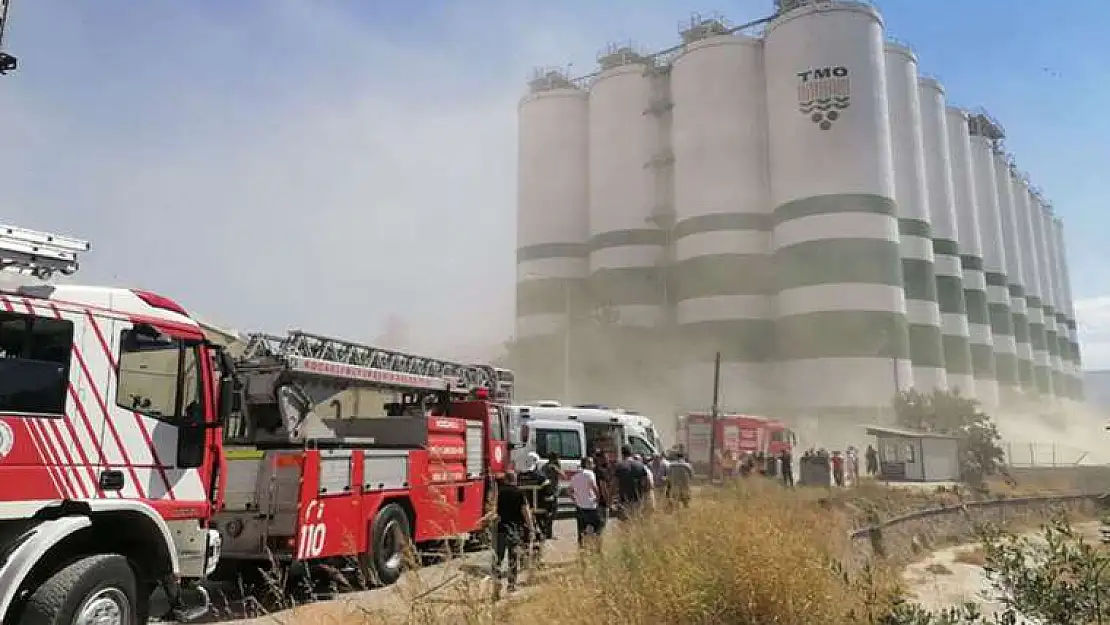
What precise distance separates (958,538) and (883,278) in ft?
117

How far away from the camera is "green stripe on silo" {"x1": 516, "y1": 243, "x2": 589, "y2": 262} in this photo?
6944 centimetres

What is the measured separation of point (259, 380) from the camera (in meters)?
9.44

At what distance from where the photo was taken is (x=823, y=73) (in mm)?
54844

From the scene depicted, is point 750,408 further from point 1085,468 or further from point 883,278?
point 1085,468

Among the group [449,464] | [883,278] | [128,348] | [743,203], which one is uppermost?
[743,203]

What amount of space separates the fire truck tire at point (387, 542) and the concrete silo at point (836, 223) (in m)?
47.0

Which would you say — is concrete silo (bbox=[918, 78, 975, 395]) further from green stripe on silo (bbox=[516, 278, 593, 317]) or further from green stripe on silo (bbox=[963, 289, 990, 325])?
green stripe on silo (bbox=[516, 278, 593, 317])

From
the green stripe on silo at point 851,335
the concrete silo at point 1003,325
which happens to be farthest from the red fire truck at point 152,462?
the concrete silo at point 1003,325

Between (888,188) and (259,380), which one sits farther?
(888,188)

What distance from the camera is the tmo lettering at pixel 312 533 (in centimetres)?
814

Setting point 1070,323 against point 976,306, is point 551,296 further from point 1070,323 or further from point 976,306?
point 1070,323

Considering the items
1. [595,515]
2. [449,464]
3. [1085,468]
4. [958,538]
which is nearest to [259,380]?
[449,464]

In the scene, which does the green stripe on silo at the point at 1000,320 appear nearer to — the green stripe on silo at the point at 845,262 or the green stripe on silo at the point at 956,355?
the green stripe on silo at the point at 956,355

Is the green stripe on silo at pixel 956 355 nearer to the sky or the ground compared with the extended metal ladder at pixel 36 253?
nearer to the sky
